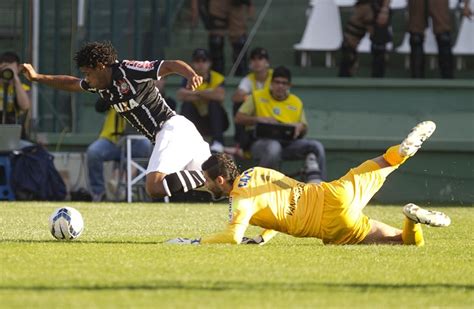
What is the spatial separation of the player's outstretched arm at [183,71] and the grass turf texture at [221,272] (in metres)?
1.31

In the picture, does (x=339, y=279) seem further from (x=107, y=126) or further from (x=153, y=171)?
(x=107, y=126)

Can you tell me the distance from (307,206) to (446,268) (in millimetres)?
1530

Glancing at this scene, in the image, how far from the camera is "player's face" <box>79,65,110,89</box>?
1063 cm

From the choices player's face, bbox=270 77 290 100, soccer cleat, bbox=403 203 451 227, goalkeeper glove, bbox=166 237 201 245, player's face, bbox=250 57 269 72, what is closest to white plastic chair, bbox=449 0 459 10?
player's face, bbox=250 57 269 72

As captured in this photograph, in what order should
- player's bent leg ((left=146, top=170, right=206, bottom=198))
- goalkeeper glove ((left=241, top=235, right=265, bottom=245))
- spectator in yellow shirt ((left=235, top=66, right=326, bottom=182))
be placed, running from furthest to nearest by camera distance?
spectator in yellow shirt ((left=235, top=66, right=326, bottom=182)), player's bent leg ((left=146, top=170, right=206, bottom=198)), goalkeeper glove ((left=241, top=235, right=265, bottom=245))

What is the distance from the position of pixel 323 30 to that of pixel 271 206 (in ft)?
37.4

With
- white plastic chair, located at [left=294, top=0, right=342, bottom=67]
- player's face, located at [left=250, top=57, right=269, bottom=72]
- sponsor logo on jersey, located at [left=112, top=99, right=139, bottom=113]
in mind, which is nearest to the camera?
sponsor logo on jersey, located at [left=112, top=99, right=139, bottom=113]

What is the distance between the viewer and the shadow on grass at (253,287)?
270 inches

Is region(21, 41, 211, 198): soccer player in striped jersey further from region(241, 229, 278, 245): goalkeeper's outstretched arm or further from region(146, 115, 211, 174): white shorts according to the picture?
region(241, 229, 278, 245): goalkeeper's outstretched arm

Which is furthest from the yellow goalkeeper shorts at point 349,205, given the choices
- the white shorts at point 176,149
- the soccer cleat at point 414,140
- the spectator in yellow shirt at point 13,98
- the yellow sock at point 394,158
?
the spectator in yellow shirt at point 13,98

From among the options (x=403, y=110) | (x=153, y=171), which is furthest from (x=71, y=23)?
(x=153, y=171)

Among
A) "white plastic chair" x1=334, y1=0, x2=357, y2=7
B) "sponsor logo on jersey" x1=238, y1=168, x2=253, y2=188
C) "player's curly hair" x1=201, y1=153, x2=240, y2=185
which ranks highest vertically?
"white plastic chair" x1=334, y1=0, x2=357, y2=7

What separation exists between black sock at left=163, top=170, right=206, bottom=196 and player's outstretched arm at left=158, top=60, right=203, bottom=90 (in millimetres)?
711

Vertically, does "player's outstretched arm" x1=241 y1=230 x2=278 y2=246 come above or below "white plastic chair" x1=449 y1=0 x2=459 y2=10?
below
